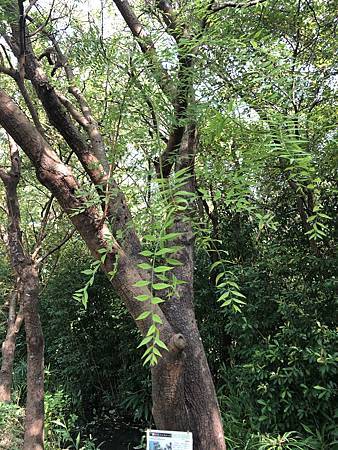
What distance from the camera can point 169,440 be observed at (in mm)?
1494

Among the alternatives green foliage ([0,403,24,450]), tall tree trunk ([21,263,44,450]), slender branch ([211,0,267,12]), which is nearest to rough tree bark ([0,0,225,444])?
slender branch ([211,0,267,12])

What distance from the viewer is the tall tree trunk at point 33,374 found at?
2.63 m

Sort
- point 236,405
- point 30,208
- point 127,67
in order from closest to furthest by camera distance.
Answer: point 127,67 < point 236,405 < point 30,208

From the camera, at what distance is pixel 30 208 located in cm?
521

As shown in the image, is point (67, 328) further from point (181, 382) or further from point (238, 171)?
point (238, 171)

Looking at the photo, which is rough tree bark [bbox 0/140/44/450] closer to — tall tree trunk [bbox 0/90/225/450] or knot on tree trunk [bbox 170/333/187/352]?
tall tree trunk [bbox 0/90/225/450]

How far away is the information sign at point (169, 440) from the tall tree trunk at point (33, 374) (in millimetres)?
1478

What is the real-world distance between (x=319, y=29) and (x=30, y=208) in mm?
3837

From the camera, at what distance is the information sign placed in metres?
1.48

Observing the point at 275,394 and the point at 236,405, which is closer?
the point at 275,394

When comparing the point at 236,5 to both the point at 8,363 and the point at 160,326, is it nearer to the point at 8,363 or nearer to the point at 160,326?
the point at 160,326

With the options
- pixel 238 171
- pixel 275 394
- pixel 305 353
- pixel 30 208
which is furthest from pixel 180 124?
pixel 30 208

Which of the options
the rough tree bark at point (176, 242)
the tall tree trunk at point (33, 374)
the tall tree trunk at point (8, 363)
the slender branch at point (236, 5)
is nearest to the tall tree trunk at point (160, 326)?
the rough tree bark at point (176, 242)

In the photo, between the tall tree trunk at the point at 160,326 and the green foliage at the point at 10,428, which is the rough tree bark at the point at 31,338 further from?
the tall tree trunk at the point at 160,326
